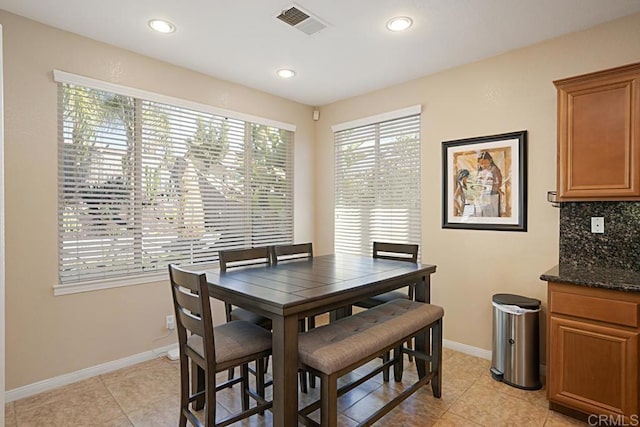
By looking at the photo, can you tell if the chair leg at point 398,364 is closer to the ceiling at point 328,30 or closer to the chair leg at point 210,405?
the chair leg at point 210,405

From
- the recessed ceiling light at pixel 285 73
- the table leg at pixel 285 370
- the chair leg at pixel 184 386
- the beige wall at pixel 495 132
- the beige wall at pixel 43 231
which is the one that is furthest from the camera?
the recessed ceiling light at pixel 285 73

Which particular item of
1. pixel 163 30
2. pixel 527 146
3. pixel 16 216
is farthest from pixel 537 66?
pixel 16 216

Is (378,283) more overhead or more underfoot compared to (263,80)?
more underfoot

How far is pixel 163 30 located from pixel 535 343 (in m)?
3.77

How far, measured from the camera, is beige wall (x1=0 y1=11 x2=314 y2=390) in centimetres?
253

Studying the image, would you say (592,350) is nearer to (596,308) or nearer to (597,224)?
(596,308)

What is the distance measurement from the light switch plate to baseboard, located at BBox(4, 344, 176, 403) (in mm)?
3763

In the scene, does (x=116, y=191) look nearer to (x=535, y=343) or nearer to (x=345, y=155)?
(x=345, y=155)

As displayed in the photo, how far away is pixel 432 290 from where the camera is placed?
3.61 meters

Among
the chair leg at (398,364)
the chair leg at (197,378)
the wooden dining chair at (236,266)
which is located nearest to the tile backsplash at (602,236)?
the chair leg at (398,364)

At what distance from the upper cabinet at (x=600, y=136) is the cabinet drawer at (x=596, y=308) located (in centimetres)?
71

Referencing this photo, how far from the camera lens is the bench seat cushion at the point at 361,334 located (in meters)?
1.82

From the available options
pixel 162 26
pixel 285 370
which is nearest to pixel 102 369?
pixel 285 370

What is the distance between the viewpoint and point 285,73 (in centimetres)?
361
